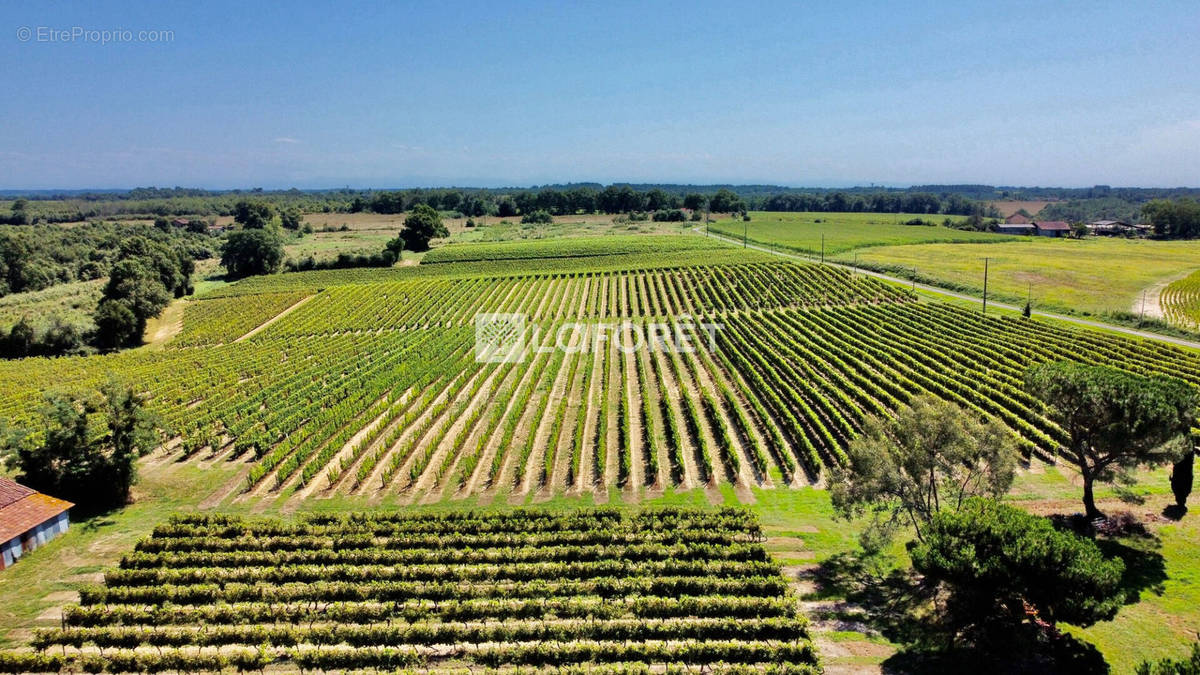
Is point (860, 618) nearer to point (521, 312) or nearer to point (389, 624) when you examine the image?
point (389, 624)

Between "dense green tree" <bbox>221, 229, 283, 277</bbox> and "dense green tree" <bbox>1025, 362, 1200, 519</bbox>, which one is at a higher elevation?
"dense green tree" <bbox>221, 229, 283, 277</bbox>

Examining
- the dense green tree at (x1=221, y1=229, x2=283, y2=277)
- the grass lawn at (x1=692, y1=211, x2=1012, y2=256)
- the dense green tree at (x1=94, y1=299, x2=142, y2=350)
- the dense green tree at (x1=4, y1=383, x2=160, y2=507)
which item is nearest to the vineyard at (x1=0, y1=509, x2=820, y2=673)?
the dense green tree at (x1=4, y1=383, x2=160, y2=507)

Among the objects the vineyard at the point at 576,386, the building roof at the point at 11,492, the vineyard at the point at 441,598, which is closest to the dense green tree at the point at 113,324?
the vineyard at the point at 576,386

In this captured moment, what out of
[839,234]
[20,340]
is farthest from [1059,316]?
[20,340]

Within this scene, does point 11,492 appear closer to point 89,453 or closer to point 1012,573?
point 89,453

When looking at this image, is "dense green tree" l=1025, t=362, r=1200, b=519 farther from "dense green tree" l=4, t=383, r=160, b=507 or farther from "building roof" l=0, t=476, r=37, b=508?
"building roof" l=0, t=476, r=37, b=508

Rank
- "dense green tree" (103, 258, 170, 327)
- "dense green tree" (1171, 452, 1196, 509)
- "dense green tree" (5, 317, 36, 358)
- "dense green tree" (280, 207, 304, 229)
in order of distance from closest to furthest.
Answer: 1. "dense green tree" (1171, 452, 1196, 509)
2. "dense green tree" (5, 317, 36, 358)
3. "dense green tree" (103, 258, 170, 327)
4. "dense green tree" (280, 207, 304, 229)
